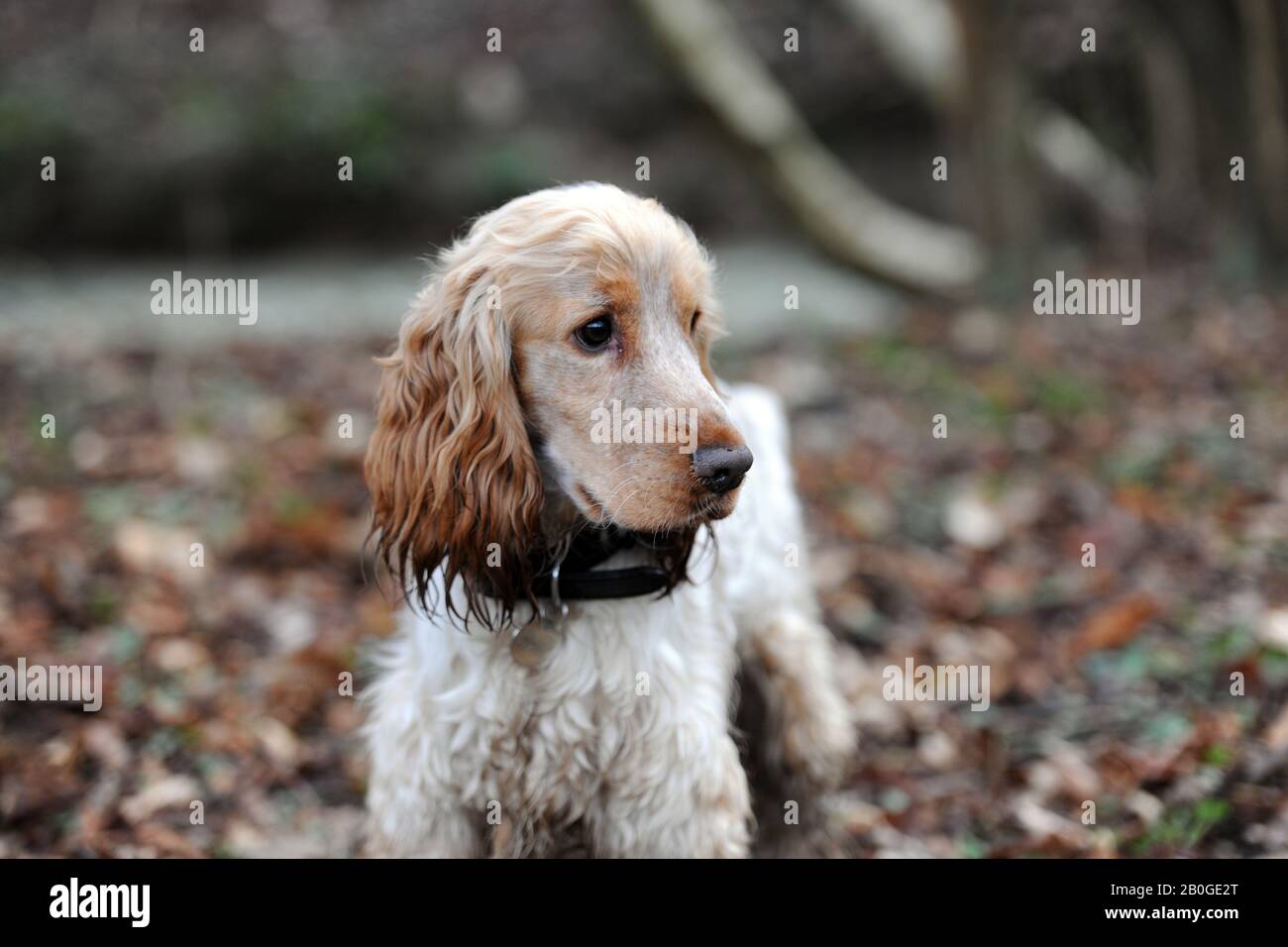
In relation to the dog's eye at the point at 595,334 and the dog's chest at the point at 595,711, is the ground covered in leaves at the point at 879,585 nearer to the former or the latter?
the dog's chest at the point at 595,711

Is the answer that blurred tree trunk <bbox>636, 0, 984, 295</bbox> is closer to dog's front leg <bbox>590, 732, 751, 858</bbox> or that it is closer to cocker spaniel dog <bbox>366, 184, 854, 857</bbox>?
cocker spaniel dog <bbox>366, 184, 854, 857</bbox>

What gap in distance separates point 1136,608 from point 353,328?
6443 millimetres

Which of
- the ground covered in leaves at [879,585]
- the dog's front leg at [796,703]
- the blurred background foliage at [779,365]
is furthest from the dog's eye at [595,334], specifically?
the ground covered in leaves at [879,585]

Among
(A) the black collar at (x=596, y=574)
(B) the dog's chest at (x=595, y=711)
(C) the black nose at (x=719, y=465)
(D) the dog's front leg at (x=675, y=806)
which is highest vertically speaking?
(C) the black nose at (x=719, y=465)

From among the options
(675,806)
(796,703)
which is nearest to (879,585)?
(796,703)

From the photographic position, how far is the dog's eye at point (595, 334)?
303cm

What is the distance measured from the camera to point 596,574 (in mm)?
3121

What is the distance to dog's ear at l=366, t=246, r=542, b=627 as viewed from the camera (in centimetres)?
304

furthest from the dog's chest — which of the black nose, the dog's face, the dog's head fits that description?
the black nose

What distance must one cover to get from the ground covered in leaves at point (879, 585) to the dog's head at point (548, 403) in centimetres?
148

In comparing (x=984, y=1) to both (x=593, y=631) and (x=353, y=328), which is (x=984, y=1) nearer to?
(x=353, y=328)

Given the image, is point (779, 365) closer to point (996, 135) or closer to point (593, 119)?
point (996, 135)

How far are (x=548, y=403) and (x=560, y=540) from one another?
364 millimetres

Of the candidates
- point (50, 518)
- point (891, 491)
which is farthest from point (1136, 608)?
point (50, 518)
